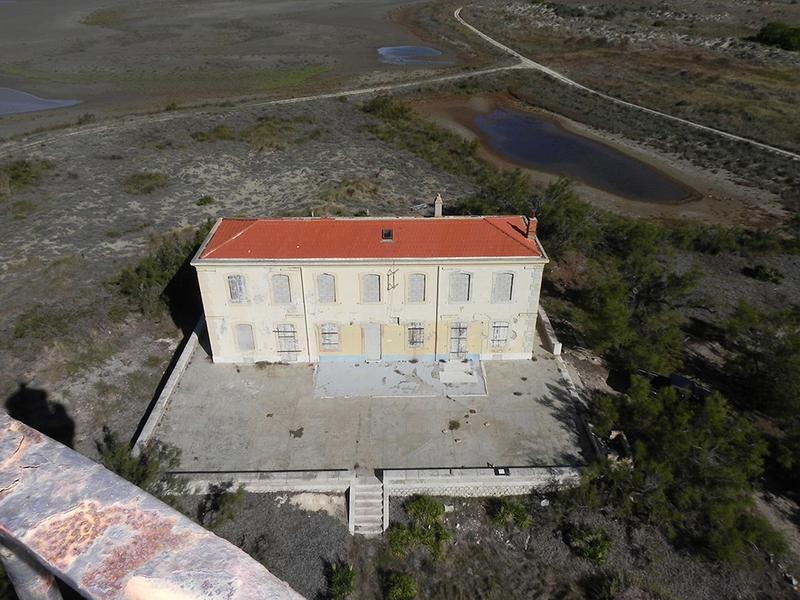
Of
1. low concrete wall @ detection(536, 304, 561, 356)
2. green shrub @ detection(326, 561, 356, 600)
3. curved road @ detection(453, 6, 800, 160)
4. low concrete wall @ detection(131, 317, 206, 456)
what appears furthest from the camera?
curved road @ detection(453, 6, 800, 160)

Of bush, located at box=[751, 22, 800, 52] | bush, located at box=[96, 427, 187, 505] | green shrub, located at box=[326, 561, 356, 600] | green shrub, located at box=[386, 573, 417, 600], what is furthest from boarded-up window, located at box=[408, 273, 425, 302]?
bush, located at box=[751, 22, 800, 52]

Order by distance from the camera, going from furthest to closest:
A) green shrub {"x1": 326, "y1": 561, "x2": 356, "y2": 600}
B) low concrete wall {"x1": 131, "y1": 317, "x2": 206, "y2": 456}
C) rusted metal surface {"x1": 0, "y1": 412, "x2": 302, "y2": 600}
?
low concrete wall {"x1": 131, "y1": 317, "x2": 206, "y2": 456}
green shrub {"x1": 326, "y1": 561, "x2": 356, "y2": 600}
rusted metal surface {"x1": 0, "y1": 412, "x2": 302, "y2": 600}

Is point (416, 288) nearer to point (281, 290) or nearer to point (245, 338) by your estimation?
point (281, 290)

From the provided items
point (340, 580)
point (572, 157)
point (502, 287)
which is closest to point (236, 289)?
point (502, 287)

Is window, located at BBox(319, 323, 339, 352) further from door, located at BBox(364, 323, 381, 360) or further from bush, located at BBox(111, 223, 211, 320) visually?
bush, located at BBox(111, 223, 211, 320)

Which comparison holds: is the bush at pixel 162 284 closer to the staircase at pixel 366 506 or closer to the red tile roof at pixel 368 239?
the red tile roof at pixel 368 239

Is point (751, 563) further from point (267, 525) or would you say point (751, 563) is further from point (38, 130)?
point (38, 130)

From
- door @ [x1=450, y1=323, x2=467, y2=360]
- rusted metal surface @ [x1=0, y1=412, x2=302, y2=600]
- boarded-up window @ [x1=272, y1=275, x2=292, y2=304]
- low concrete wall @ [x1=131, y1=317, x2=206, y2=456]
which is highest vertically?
rusted metal surface @ [x1=0, y1=412, x2=302, y2=600]
